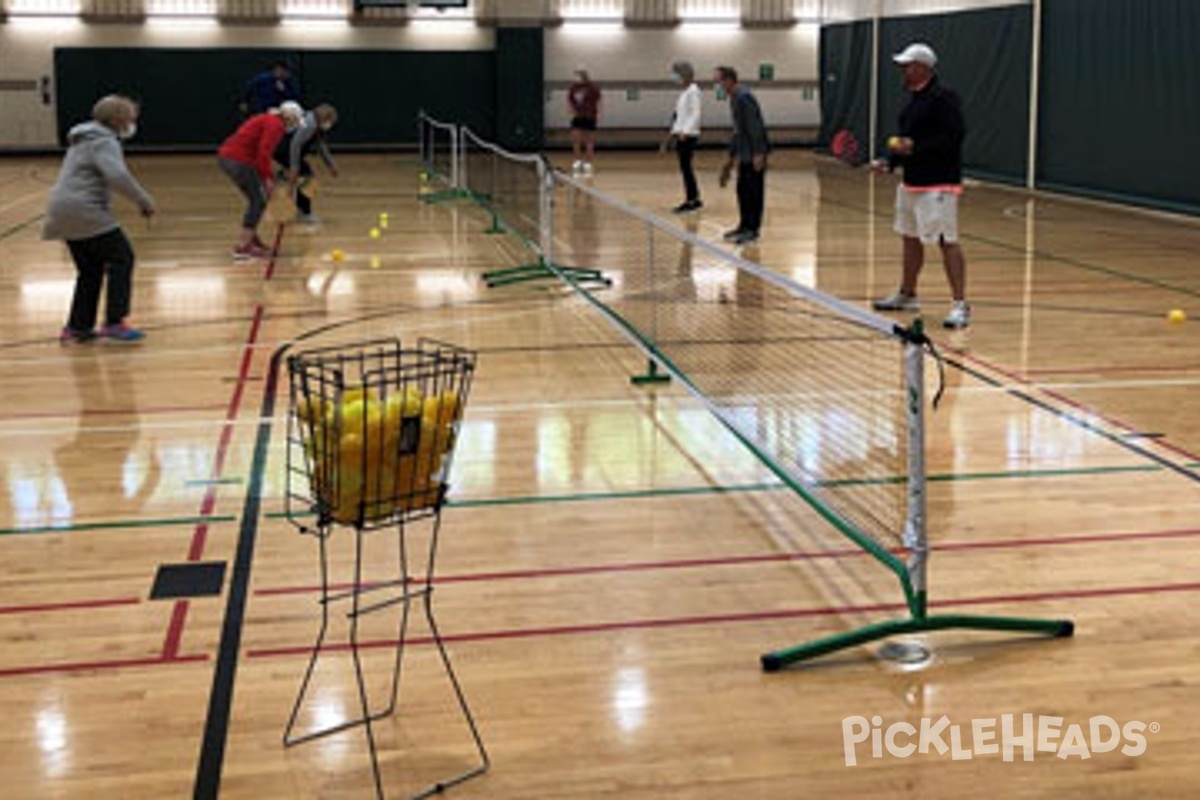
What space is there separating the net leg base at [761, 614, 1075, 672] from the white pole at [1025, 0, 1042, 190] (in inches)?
725

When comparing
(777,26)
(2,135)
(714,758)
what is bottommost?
(714,758)

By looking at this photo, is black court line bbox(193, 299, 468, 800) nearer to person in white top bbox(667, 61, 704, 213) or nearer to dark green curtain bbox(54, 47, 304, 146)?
person in white top bbox(667, 61, 704, 213)

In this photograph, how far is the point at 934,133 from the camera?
10375mm

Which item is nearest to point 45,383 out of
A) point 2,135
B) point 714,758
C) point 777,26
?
point 714,758

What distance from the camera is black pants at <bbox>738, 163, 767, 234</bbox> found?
52.1ft

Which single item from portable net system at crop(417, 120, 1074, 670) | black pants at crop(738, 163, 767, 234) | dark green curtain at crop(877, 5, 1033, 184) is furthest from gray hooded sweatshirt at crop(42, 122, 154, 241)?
dark green curtain at crop(877, 5, 1033, 184)

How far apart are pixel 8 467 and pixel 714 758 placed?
4.59 m

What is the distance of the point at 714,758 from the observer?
418 cm

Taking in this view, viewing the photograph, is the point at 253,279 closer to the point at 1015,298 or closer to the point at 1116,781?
the point at 1015,298

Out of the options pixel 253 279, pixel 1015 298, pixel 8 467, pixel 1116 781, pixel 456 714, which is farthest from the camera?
pixel 253 279

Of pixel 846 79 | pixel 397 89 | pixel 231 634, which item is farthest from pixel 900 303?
pixel 397 89

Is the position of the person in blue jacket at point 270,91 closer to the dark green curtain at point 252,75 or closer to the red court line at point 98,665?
the dark green curtain at point 252,75

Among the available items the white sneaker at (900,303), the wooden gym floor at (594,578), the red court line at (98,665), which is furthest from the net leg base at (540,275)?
the red court line at (98,665)

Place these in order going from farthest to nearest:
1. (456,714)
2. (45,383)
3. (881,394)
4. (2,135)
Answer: (2,135) → (45,383) → (881,394) → (456,714)
